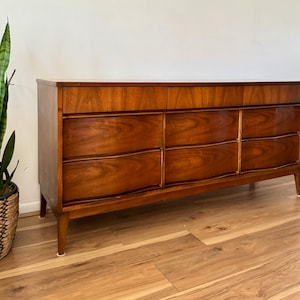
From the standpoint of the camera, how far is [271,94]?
83.1 inches

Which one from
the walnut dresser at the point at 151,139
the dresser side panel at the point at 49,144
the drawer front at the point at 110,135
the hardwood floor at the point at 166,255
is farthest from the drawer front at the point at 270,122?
the dresser side panel at the point at 49,144

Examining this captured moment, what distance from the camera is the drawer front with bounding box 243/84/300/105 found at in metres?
2.03

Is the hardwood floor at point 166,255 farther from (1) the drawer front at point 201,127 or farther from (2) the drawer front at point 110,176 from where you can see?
(1) the drawer front at point 201,127

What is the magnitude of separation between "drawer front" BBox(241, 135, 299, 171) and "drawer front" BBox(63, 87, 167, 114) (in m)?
0.66

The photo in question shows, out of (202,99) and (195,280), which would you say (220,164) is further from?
(195,280)

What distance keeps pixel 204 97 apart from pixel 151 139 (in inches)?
14.4

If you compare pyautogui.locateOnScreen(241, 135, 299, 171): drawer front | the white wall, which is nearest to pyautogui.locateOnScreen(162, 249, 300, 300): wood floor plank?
pyautogui.locateOnScreen(241, 135, 299, 171): drawer front

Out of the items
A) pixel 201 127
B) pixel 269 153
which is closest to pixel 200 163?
pixel 201 127

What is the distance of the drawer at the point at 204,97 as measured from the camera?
181 centimetres

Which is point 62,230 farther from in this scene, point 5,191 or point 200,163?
point 200,163

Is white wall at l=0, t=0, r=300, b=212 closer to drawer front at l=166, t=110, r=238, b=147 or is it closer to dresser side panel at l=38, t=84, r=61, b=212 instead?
Result: dresser side panel at l=38, t=84, r=61, b=212
